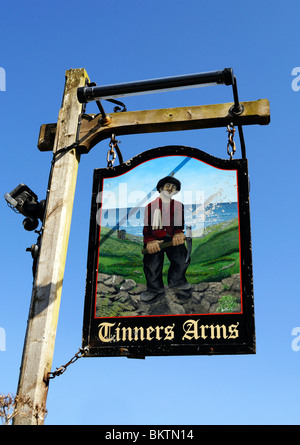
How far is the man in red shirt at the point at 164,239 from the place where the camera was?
18.2 feet

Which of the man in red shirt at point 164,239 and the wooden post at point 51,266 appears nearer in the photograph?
the wooden post at point 51,266

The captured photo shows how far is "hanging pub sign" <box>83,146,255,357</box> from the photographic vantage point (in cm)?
518

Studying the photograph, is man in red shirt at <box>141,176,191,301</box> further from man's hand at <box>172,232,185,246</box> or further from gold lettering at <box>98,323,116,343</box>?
gold lettering at <box>98,323,116,343</box>

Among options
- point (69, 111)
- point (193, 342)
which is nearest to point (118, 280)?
point (193, 342)

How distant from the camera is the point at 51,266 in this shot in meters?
5.75

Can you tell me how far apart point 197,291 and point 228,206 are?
88cm

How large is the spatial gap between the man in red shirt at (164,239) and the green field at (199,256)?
0.22 feet

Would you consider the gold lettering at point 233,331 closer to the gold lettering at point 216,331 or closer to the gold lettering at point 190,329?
the gold lettering at point 216,331

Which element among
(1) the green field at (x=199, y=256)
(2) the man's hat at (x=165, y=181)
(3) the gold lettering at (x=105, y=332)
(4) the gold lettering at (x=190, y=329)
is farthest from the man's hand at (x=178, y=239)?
(3) the gold lettering at (x=105, y=332)

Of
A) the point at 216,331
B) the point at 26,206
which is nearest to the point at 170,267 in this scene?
the point at 216,331

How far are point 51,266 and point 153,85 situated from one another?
2.01 meters

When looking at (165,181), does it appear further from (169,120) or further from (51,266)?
(51,266)

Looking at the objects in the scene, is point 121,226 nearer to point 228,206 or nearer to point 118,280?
point 118,280
